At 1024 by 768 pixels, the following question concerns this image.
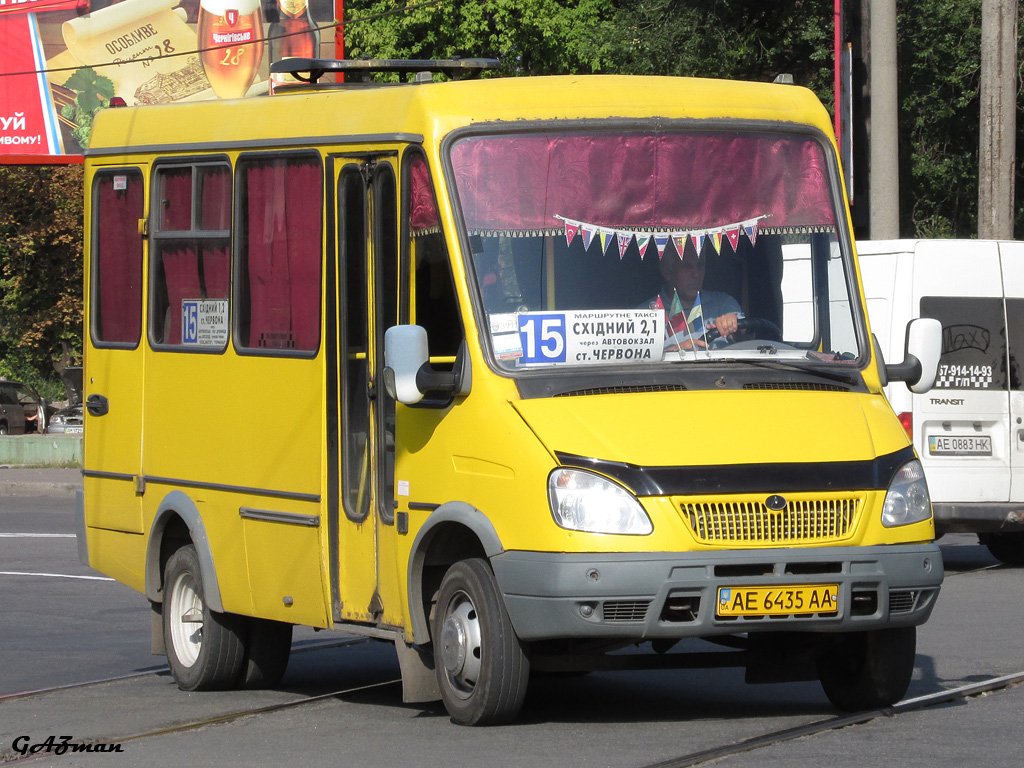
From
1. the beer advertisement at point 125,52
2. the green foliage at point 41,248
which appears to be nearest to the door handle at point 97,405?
the beer advertisement at point 125,52

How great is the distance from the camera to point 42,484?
2717cm

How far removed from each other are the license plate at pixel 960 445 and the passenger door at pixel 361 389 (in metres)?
7.38

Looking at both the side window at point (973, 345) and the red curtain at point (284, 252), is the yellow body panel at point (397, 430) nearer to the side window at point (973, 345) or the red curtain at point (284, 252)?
the red curtain at point (284, 252)

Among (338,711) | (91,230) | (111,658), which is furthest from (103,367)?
(338,711)

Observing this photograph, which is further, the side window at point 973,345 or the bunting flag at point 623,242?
the side window at point 973,345

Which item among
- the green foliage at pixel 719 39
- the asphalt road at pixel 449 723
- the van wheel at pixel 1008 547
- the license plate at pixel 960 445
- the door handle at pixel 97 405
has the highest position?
the green foliage at pixel 719 39

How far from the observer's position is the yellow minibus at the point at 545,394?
23.3 feet

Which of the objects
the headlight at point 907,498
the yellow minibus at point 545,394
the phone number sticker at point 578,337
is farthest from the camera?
the phone number sticker at point 578,337

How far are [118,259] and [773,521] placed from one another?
15.1 feet

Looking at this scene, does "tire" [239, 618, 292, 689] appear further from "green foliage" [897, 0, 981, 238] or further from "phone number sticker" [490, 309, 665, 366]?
"green foliage" [897, 0, 981, 238]

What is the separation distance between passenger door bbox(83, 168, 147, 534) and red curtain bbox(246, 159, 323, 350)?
47.6 inches

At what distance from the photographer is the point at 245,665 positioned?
955 centimetres

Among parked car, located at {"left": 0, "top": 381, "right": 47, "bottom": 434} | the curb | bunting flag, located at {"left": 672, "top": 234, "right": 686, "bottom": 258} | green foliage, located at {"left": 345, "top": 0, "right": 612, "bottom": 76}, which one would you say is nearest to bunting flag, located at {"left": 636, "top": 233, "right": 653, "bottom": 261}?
bunting flag, located at {"left": 672, "top": 234, "right": 686, "bottom": 258}

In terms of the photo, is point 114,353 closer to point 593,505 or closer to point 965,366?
point 593,505
